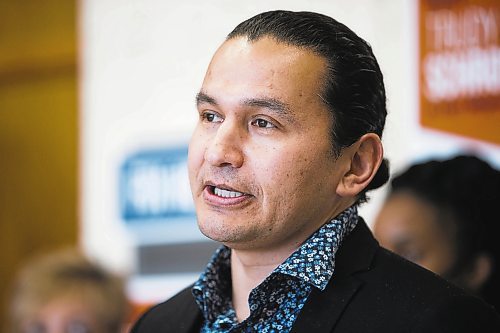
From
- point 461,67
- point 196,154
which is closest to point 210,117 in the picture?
point 196,154

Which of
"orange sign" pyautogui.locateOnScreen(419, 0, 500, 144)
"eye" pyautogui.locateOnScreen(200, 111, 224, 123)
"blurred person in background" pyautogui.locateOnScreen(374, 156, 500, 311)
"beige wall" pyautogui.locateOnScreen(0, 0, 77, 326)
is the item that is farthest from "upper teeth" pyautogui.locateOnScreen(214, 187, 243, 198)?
"beige wall" pyautogui.locateOnScreen(0, 0, 77, 326)

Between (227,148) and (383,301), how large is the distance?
29 cm

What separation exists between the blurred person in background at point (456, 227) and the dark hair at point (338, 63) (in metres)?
0.93

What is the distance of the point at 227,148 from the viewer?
1.33m

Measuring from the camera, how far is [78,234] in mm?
3955

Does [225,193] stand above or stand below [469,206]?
above

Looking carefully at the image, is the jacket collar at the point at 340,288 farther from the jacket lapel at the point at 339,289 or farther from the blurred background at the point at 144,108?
the blurred background at the point at 144,108

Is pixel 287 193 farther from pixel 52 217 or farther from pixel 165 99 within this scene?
pixel 52 217

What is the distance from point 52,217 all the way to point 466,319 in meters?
3.04

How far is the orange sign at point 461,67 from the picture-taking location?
278 cm

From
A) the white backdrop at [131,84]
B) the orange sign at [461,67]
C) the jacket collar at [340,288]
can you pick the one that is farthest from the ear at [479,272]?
the white backdrop at [131,84]

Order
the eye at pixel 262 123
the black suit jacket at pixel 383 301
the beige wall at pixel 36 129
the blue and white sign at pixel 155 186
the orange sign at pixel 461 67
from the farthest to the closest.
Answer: the beige wall at pixel 36 129 < the blue and white sign at pixel 155 186 < the orange sign at pixel 461 67 < the eye at pixel 262 123 < the black suit jacket at pixel 383 301

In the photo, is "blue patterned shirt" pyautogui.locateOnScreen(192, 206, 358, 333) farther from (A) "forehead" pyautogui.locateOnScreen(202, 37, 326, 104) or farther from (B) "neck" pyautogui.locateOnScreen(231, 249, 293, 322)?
(A) "forehead" pyautogui.locateOnScreen(202, 37, 326, 104)

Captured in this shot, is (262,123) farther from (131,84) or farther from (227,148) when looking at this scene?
(131,84)
